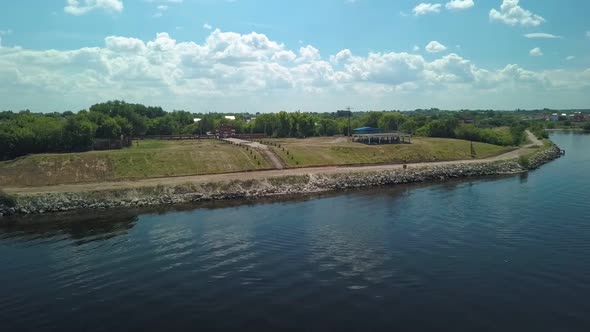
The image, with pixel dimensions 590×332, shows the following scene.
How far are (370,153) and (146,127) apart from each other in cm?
6849

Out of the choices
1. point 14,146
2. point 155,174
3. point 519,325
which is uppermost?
point 14,146

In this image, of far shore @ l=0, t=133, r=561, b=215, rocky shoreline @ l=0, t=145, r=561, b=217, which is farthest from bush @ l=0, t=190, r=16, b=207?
far shore @ l=0, t=133, r=561, b=215

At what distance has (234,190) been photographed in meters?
67.6

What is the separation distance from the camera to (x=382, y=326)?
26.3m

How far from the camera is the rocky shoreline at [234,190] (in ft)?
196

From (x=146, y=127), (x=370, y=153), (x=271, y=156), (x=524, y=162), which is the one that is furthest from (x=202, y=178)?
(x=524, y=162)

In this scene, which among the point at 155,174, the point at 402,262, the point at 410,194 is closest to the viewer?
the point at 402,262

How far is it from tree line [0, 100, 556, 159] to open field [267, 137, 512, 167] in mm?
29847

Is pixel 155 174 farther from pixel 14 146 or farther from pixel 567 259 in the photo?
pixel 567 259

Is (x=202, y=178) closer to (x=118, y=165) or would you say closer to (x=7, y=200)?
(x=118, y=165)

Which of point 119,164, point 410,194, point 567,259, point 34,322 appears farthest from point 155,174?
point 567,259

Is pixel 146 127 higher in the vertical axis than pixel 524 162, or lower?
higher

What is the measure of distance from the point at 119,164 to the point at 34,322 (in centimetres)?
5149

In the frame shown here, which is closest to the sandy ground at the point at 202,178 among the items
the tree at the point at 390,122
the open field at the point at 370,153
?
the open field at the point at 370,153
